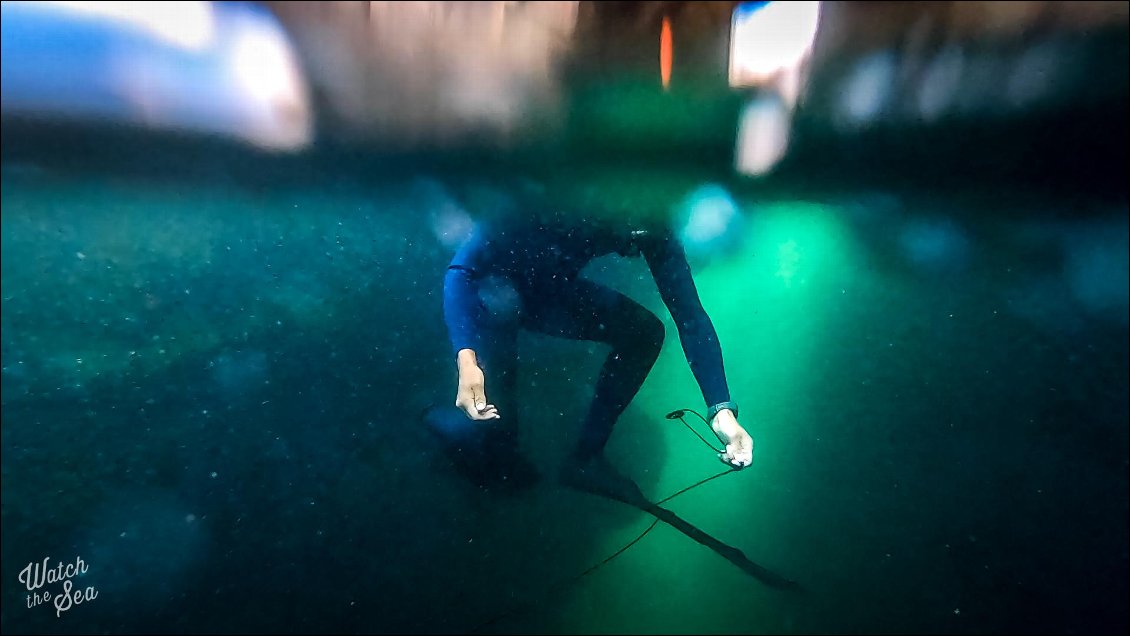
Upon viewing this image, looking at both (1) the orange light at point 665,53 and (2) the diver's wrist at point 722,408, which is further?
(2) the diver's wrist at point 722,408

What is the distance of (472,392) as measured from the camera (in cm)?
104

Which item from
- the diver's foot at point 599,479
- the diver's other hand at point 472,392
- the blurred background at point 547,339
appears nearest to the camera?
the blurred background at point 547,339

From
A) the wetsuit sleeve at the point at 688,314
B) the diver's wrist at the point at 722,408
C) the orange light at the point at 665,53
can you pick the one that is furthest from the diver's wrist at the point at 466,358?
the orange light at the point at 665,53

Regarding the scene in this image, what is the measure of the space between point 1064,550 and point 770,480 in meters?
0.70

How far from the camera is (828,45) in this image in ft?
3.37

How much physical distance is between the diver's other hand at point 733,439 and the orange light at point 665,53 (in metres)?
0.73

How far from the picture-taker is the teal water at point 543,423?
37.1 inches

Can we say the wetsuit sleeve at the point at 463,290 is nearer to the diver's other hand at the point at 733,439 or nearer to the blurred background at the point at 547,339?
the blurred background at the point at 547,339

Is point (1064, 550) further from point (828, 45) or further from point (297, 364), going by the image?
point (297, 364)

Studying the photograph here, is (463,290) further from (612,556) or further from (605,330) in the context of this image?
(612,556)

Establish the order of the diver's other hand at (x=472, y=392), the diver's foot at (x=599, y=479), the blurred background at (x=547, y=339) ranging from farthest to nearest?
the diver's foot at (x=599, y=479) < the diver's other hand at (x=472, y=392) < the blurred background at (x=547, y=339)

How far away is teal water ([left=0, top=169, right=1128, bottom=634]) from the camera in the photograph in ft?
3.09

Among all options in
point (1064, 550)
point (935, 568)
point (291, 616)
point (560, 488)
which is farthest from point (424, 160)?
point (1064, 550)

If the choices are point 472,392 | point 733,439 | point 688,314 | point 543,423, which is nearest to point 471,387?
point 472,392
